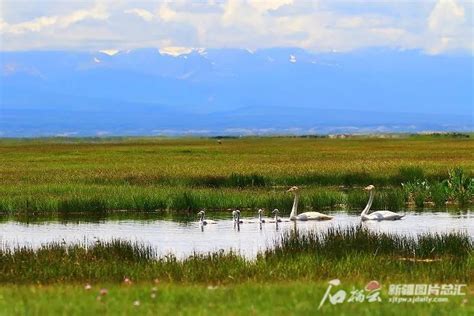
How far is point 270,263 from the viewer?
2103 cm

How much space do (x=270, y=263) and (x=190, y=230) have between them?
45.0 ft

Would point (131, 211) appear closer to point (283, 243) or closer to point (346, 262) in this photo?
point (283, 243)

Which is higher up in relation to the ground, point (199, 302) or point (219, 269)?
point (199, 302)

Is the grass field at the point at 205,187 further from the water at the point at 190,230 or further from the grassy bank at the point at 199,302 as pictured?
the grassy bank at the point at 199,302

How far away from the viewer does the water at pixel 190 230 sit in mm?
30281

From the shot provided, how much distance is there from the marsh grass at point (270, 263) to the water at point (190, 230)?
4.57 meters

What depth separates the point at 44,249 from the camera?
74.9 ft

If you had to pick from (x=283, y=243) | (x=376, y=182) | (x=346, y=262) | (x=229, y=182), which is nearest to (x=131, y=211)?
(x=229, y=182)

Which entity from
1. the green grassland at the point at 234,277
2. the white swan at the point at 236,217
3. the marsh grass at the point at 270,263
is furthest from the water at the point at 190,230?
the green grassland at the point at 234,277

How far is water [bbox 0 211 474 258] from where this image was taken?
1192 inches

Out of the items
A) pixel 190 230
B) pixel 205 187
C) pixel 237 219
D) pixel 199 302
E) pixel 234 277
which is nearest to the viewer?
pixel 199 302

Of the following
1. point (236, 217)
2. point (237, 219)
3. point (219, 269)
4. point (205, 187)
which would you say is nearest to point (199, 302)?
point (219, 269)

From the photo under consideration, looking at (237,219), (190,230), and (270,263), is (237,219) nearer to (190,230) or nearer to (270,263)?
(190,230)

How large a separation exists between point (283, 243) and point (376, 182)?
96.5 feet
